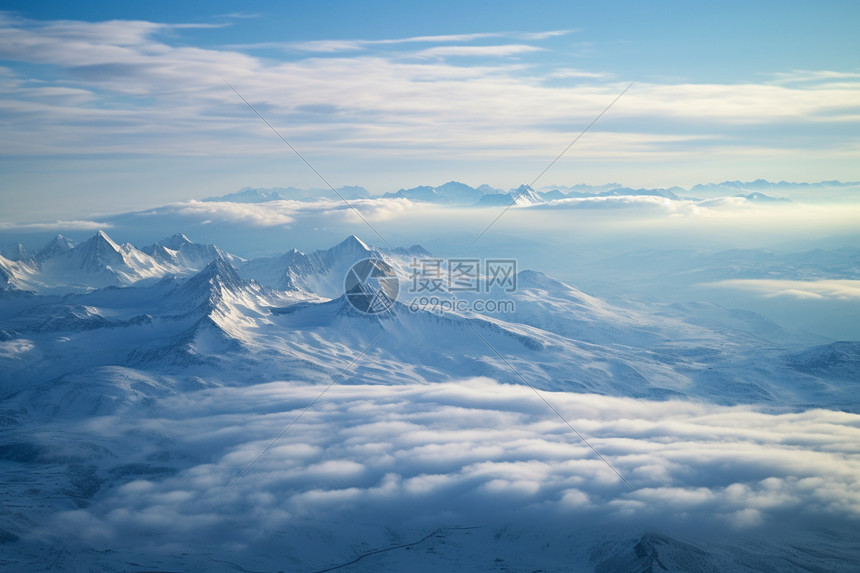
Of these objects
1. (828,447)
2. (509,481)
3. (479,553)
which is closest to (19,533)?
(479,553)

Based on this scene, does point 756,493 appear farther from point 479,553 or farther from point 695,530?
point 479,553

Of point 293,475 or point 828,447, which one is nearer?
point 293,475

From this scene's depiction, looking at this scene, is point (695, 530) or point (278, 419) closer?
point (695, 530)

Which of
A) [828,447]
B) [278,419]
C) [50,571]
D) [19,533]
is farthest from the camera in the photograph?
[278,419]

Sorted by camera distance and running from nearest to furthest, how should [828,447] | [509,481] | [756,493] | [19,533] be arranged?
[19,533] < [756,493] < [509,481] < [828,447]

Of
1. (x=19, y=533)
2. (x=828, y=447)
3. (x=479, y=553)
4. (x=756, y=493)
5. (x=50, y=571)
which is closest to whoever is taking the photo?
(x=50, y=571)

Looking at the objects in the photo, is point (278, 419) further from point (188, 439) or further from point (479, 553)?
point (479, 553)

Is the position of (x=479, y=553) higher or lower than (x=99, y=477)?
lower

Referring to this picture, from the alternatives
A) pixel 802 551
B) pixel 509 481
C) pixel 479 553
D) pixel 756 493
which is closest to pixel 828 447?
pixel 756 493

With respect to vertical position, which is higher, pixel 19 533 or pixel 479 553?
pixel 19 533
